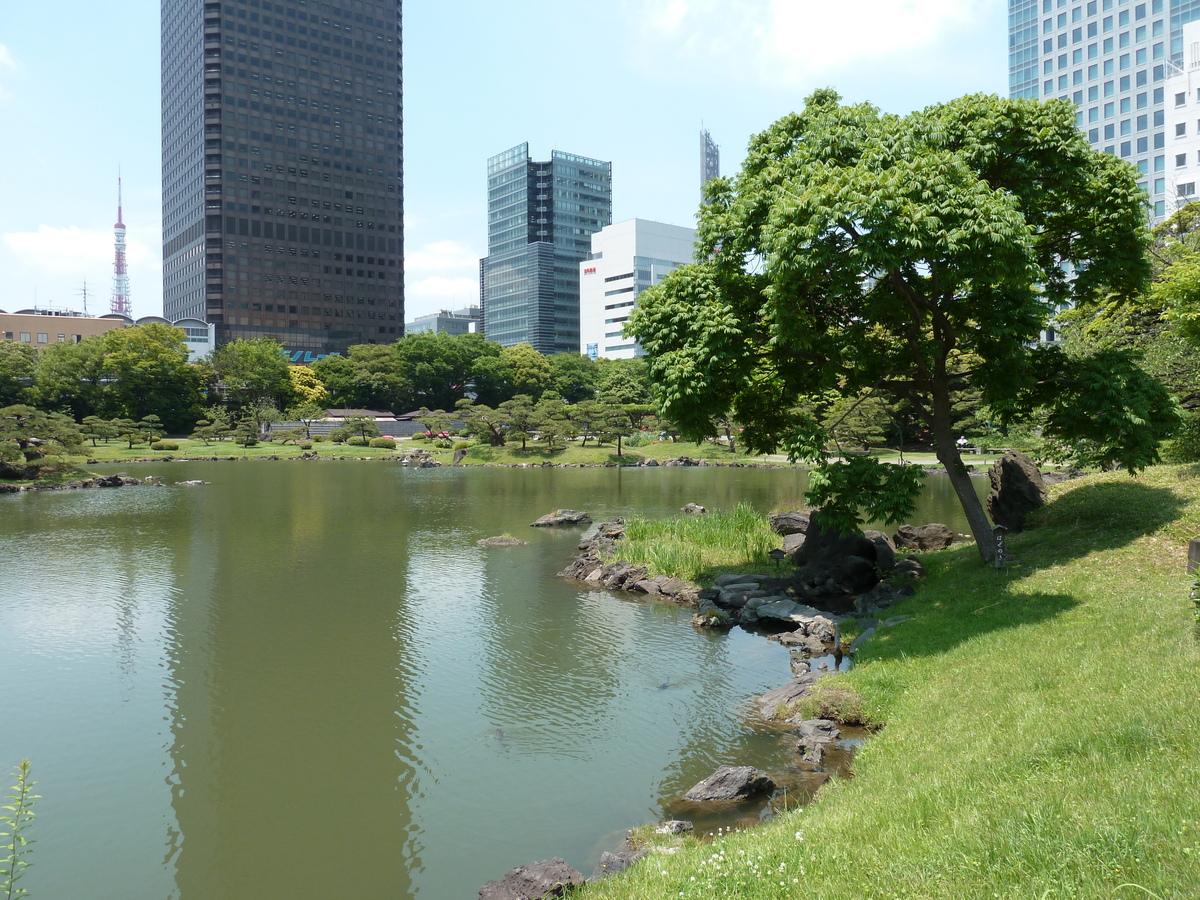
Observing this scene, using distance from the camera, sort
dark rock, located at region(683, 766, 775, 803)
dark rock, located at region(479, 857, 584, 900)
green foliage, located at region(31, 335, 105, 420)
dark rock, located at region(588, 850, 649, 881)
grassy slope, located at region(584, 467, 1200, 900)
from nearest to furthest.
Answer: grassy slope, located at region(584, 467, 1200, 900), dark rock, located at region(479, 857, 584, 900), dark rock, located at region(588, 850, 649, 881), dark rock, located at region(683, 766, 775, 803), green foliage, located at region(31, 335, 105, 420)

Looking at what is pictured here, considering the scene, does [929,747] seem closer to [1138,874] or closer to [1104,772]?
[1104,772]

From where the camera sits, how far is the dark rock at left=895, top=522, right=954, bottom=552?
2620 cm

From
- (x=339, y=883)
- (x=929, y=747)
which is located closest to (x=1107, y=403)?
(x=929, y=747)

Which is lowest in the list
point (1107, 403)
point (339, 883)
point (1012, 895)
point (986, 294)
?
point (339, 883)

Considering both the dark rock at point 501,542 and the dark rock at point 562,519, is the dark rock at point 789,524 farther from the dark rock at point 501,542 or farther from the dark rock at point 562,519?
the dark rock at point 562,519

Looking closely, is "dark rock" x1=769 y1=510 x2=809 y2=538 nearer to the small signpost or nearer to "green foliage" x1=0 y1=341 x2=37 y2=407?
the small signpost

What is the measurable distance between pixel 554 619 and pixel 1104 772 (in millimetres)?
14788

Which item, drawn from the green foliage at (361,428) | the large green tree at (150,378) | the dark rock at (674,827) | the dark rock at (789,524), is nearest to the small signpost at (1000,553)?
the dark rock at (789,524)

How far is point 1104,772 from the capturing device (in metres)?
7.31

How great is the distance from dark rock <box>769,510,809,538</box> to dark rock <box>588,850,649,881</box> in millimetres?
20010

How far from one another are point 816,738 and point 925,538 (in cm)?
1652

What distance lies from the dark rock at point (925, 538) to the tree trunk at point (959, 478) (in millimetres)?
8063

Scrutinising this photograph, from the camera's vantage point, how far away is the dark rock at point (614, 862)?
8.60 meters

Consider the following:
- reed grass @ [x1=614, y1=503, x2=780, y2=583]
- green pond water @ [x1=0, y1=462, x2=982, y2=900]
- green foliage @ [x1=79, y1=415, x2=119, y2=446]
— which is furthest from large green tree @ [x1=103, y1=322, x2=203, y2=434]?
reed grass @ [x1=614, y1=503, x2=780, y2=583]
